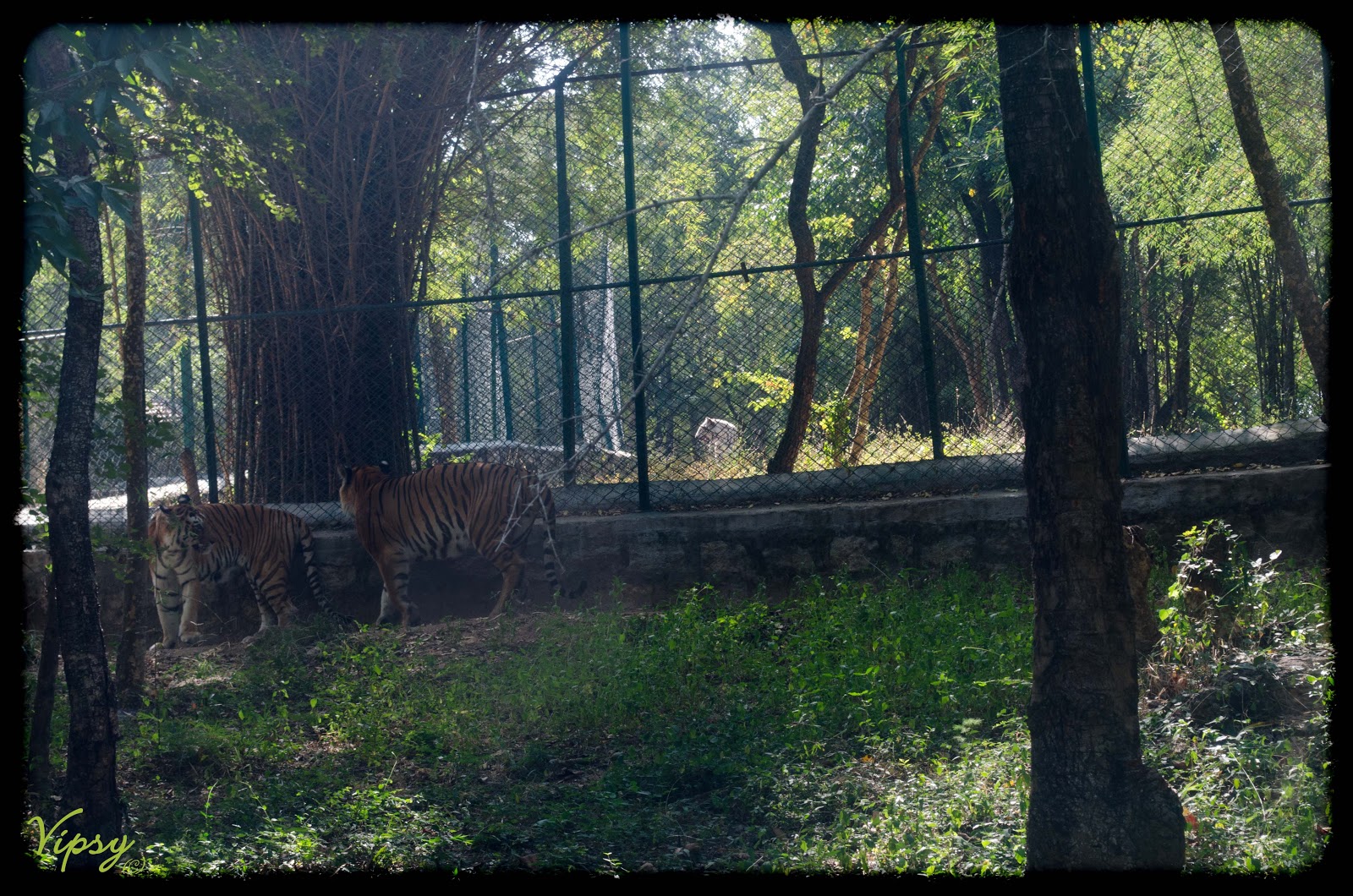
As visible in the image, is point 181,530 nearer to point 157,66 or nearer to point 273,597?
point 273,597

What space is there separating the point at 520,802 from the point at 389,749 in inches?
38.0

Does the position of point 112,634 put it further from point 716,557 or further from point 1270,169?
point 1270,169

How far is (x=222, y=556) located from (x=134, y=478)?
2333 mm

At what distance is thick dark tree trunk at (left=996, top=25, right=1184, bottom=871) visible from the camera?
3.32 meters

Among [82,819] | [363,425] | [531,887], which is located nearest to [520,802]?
[531,887]

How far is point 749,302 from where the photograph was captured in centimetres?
790

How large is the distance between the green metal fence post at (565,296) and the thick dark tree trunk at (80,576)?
3522 mm

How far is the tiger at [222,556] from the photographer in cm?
798

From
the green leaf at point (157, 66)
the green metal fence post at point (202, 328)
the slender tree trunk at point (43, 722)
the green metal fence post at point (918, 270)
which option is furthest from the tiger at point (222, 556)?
the green leaf at point (157, 66)

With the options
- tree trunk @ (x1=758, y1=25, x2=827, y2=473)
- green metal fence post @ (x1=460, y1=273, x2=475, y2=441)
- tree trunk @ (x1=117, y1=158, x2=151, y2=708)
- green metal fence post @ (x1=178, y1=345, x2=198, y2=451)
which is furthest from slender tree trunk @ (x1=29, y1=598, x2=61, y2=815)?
green metal fence post @ (x1=460, y1=273, x2=475, y2=441)

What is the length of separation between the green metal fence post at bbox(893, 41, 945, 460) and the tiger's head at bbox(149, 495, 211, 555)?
5.00m

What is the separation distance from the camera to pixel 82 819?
4.07 meters

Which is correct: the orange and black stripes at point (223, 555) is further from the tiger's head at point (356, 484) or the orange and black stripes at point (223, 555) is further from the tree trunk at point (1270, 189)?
the tree trunk at point (1270, 189)

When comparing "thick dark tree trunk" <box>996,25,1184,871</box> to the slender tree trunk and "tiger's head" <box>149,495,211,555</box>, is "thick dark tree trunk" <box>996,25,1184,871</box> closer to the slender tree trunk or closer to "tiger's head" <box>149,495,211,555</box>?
the slender tree trunk
